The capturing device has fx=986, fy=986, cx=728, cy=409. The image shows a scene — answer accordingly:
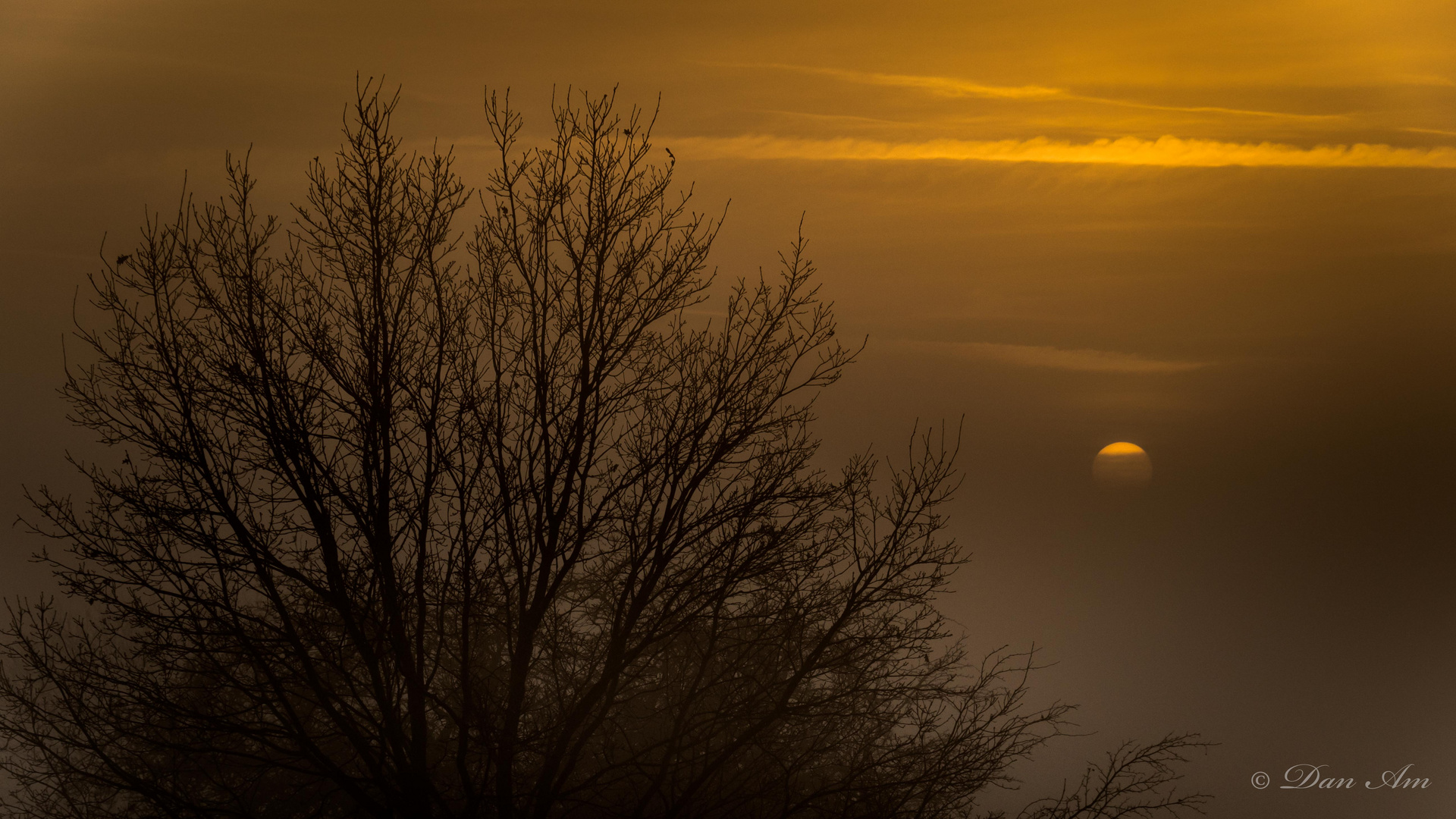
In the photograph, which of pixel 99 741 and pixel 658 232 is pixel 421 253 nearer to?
pixel 658 232

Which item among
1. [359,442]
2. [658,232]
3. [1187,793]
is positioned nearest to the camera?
[359,442]

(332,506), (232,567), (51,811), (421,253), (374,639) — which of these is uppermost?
(421,253)

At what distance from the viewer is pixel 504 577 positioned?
21.8 ft

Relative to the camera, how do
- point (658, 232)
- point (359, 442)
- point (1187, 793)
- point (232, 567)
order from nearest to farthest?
1. point (232, 567)
2. point (359, 442)
3. point (658, 232)
4. point (1187, 793)

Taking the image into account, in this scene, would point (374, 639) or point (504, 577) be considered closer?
point (374, 639)

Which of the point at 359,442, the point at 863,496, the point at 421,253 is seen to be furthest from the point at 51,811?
the point at 863,496

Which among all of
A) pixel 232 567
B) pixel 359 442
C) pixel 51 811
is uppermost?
pixel 359 442

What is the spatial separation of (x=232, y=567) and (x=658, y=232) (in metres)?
3.46

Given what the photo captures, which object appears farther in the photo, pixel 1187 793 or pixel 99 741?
pixel 1187 793

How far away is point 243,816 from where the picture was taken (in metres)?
6.13

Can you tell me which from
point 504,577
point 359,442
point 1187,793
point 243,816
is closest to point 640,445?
point 504,577

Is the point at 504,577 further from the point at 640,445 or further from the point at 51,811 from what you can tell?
the point at 51,811

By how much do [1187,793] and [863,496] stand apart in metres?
3.70

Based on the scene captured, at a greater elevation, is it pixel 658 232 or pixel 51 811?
pixel 658 232
